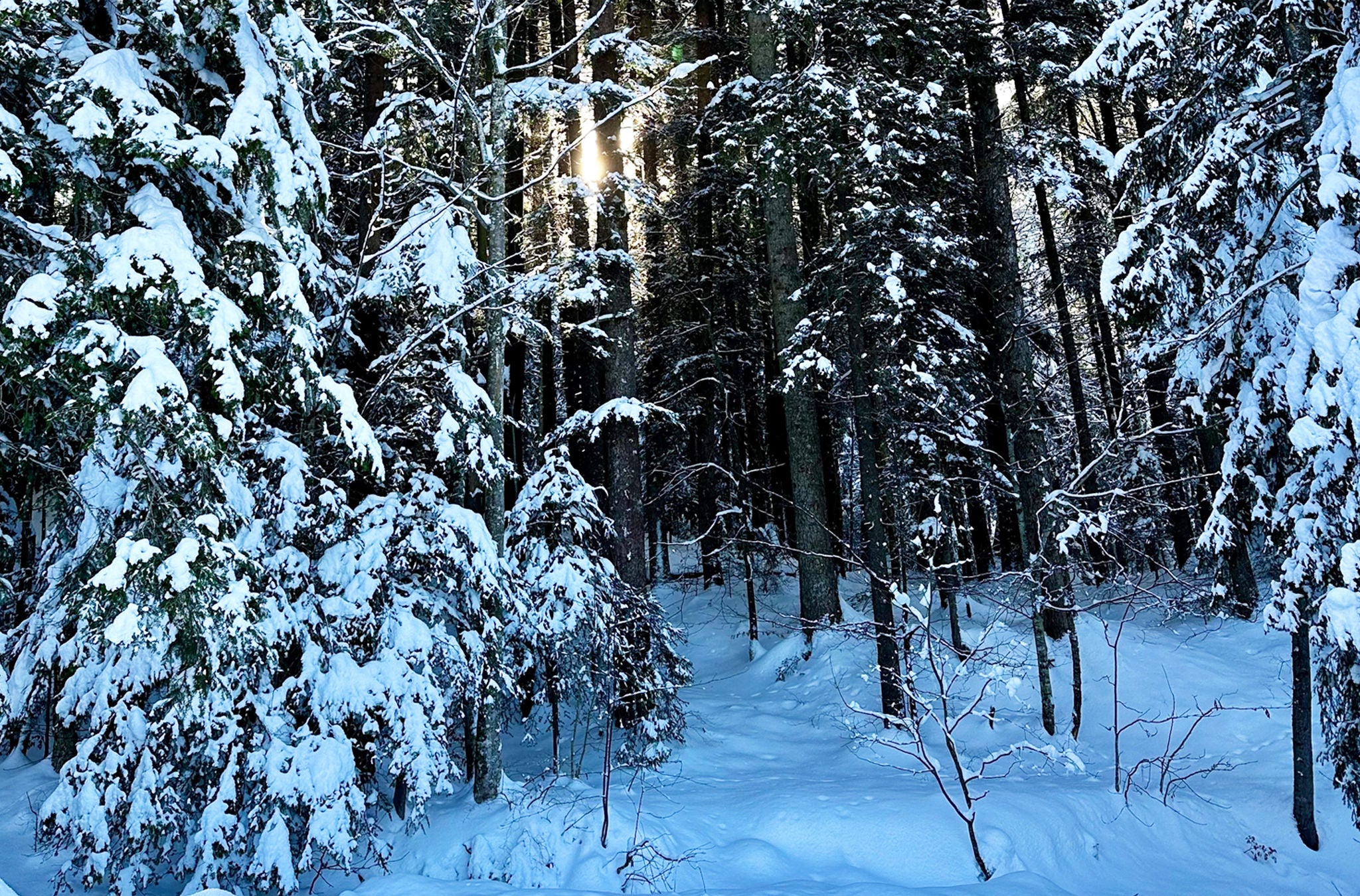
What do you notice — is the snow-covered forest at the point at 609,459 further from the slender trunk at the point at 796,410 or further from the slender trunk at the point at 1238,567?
the slender trunk at the point at 1238,567

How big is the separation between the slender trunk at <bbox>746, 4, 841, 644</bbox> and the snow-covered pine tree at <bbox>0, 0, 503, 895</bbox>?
6.81 meters

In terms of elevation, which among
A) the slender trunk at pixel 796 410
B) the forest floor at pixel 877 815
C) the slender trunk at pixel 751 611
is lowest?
the forest floor at pixel 877 815

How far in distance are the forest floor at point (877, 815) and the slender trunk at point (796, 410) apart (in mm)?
1283

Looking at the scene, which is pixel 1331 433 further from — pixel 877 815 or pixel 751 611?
pixel 751 611

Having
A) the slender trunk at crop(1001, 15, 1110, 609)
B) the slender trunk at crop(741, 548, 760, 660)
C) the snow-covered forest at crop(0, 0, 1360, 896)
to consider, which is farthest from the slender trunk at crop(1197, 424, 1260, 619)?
the slender trunk at crop(741, 548, 760, 660)

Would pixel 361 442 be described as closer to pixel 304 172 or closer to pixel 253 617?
pixel 253 617

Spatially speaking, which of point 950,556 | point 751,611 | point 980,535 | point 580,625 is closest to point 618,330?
point 580,625

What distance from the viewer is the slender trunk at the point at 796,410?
12859 millimetres

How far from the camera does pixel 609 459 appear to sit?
35.6 feet

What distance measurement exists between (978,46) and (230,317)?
12.3m

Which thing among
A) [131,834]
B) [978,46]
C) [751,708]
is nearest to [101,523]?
[131,834]

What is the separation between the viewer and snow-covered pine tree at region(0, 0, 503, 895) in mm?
5496

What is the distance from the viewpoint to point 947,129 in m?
14.1

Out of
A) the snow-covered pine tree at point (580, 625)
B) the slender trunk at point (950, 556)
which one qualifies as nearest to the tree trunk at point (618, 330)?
the snow-covered pine tree at point (580, 625)
